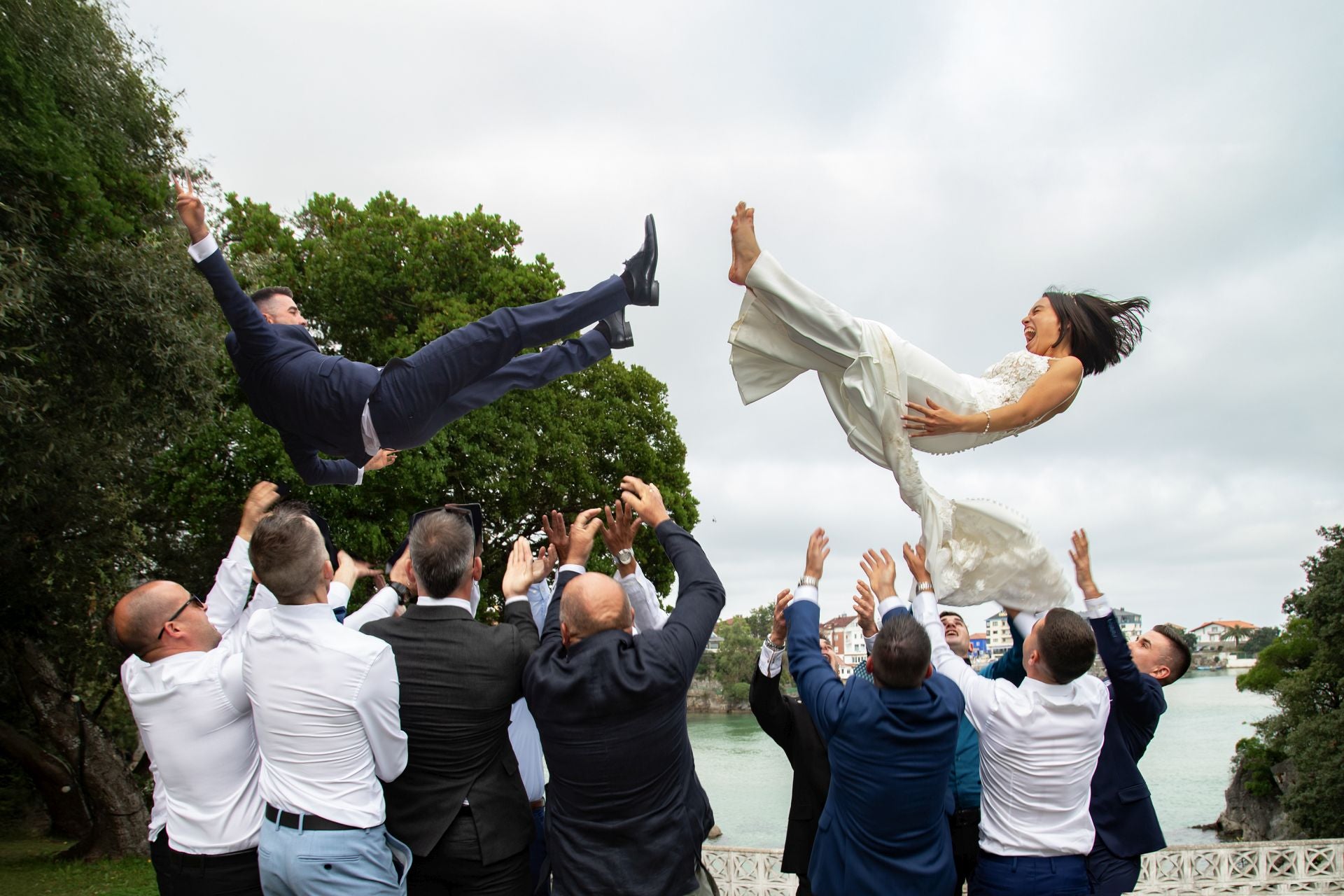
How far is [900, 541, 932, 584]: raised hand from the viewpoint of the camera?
11.8 feet

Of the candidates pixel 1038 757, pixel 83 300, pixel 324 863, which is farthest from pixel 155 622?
pixel 83 300

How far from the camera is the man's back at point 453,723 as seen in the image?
2729mm

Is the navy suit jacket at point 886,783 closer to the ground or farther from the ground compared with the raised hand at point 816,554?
closer to the ground

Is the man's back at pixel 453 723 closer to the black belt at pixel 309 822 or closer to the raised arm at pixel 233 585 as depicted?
the black belt at pixel 309 822

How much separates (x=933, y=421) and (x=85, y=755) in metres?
12.5

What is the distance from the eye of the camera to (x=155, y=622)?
9.23 ft

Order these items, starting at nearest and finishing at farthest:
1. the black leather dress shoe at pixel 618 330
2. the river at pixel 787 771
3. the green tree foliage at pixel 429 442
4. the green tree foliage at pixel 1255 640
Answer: the black leather dress shoe at pixel 618 330, the green tree foliage at pixel 429 442, the river at pixel 787 771, the green tree foliage at pixel 1255 640

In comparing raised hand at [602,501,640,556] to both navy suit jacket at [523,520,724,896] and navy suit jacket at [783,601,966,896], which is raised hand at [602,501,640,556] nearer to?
navy suit jacket at [523,520,724,896]

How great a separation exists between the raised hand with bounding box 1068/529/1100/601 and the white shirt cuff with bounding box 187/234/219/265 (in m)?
3.33

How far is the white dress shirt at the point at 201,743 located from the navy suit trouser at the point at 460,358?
120cm

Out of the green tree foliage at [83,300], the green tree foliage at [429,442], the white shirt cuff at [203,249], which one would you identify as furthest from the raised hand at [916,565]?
the green tree foliage at [429,442]

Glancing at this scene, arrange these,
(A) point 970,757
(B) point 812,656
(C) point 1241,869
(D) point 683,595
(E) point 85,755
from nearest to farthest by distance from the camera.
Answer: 1. (D) point 683,595
2. (B) point 812,656
3. (A) point 970,757
4. (C) point 1241,869
5. (E) point 85,755

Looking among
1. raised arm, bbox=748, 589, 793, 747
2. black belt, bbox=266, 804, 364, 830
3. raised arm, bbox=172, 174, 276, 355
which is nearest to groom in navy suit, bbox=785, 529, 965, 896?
raised arm, bbox=748, 589, 793, 747

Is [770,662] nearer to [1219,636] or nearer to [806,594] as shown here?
[806,594]
